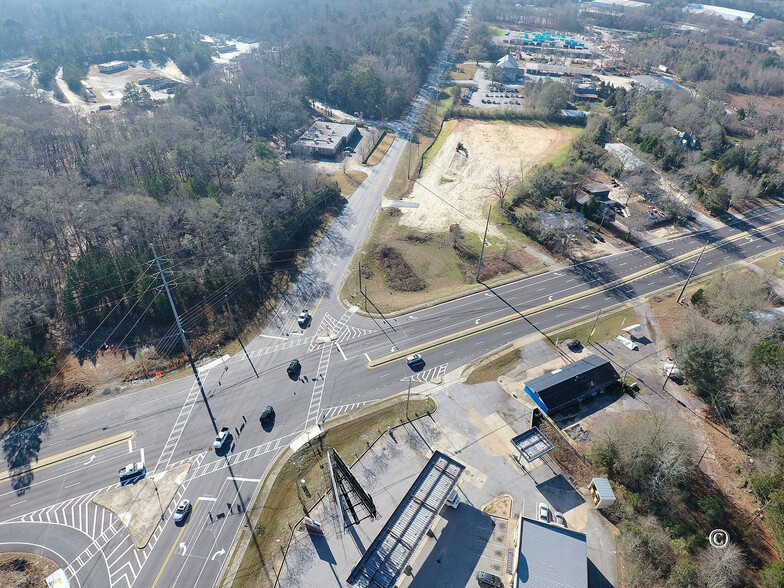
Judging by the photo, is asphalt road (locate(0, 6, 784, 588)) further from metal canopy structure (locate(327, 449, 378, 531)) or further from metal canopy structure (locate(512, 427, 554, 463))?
metal canopy structure (locate(512, 427, 554, 463))

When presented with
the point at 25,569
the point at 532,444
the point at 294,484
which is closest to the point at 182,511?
the point at 294,484

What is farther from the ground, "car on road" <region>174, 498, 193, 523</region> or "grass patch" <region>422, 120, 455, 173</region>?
"car on road" <region>174, 498, 193, 523</region>

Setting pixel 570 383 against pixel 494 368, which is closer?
pixel 570 383

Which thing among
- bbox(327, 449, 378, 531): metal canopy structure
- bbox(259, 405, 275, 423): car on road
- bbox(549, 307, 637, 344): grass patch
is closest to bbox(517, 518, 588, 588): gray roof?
bbox(327, 449, 378, 531): metal canopy structure

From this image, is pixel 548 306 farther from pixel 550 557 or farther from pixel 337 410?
pixel 550 557

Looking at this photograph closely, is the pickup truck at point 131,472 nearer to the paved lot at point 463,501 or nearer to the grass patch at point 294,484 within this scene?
the grass patch at point 294,484

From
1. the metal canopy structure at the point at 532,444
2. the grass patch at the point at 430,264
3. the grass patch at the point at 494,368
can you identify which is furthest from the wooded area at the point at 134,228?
the metal canopy structure at the point at 532,444
